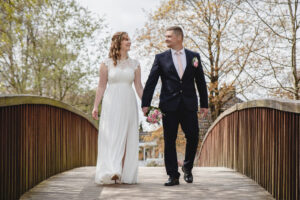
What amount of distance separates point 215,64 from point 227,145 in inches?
498

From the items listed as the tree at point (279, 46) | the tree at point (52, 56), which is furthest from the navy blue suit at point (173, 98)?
the tree at point (52, 56)

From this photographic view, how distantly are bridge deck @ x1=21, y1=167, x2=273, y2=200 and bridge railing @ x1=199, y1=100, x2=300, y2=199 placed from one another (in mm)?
260

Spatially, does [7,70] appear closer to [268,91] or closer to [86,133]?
[268,91]

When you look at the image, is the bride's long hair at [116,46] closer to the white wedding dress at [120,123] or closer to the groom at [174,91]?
the white wedding dress at [120,123]

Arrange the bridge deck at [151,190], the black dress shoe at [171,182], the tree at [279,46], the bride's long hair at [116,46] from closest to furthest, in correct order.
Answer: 1. the bridge deck at [151,190]
2. the black dress shoe at [171,182]
3. the bride's long hair at [116,46]
4. the tree at [279,46]

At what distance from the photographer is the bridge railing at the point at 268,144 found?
396 centimetres

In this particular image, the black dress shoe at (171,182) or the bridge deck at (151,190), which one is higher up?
the black dress shoe at (171,182)

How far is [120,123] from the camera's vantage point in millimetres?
5703

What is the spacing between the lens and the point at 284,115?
425 centimetres

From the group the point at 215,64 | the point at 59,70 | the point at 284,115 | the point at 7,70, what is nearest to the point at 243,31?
the point at 215,64

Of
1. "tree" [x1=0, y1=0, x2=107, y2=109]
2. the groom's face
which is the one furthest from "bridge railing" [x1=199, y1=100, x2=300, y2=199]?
"tree" [x1=0, y1=0, x2=107, y2=109]

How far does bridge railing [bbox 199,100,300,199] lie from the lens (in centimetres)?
396

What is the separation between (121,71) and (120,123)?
0.69m

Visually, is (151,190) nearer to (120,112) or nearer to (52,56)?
(120,112)
